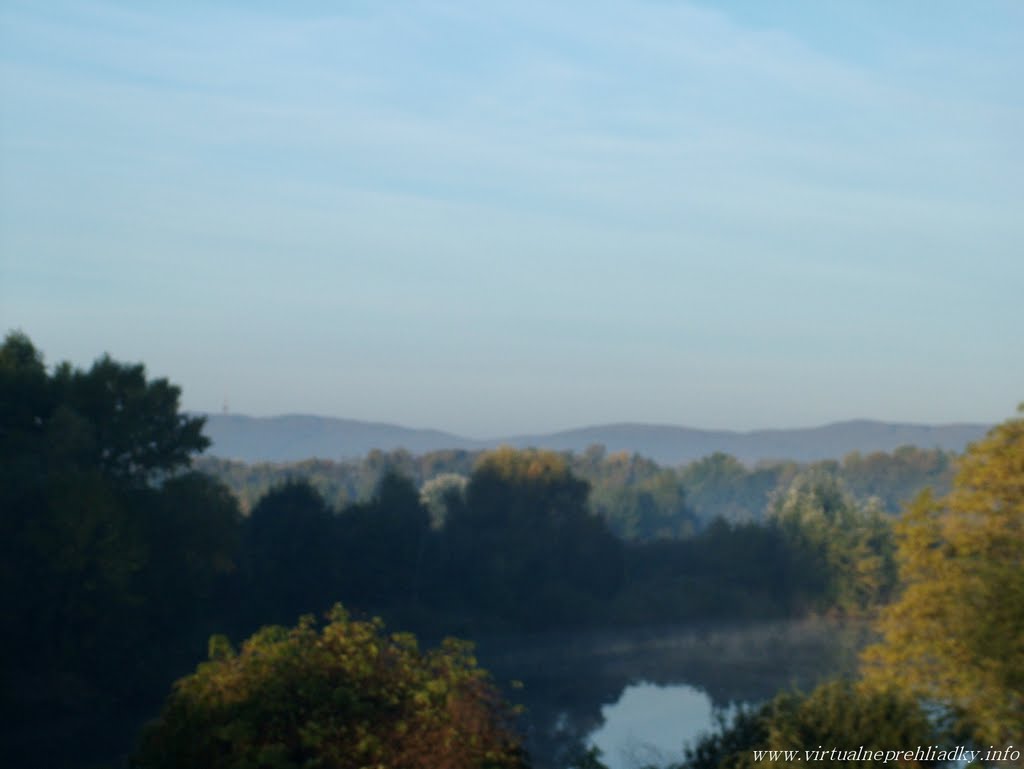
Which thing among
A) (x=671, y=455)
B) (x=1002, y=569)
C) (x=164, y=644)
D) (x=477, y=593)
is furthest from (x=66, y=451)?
(x=671, y=455)

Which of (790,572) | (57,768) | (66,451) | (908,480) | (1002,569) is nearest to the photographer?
(1002,569)

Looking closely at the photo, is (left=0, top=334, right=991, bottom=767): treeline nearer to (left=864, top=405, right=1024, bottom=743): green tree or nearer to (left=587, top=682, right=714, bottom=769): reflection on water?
(left=864, top=405, right=1024, bottom=743): green tree

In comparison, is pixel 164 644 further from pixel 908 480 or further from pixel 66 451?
pixel 908 480

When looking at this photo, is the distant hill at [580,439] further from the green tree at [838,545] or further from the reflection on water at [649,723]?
the reflection on water at [649,723]

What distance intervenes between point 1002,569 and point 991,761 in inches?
109

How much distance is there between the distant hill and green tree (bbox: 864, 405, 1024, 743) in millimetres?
108241

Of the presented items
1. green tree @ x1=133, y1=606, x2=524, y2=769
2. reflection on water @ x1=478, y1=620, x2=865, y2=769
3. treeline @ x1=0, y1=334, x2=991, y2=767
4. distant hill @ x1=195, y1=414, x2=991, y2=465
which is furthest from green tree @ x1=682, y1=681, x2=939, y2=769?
distant hill @ x1=195, y1=414, x2=991, y2=465

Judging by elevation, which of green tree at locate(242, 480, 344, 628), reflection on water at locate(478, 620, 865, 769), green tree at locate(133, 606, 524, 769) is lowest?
reflection on water at locate(478, 620, 865, 769)

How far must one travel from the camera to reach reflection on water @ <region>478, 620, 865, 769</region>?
23188mm

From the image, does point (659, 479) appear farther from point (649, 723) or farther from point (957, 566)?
point (957, 566)

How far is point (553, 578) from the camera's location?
1671 inches

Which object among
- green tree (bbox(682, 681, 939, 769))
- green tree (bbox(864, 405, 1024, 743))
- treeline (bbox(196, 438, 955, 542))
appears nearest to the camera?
green tree (bbox(682, 681, 939, 769))

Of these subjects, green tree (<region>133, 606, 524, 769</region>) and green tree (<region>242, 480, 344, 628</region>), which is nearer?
green tree (<region>133, 606, 524, 769</region>)

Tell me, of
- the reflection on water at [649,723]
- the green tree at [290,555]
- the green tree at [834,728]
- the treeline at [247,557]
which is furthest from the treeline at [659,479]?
the green tree at [834,728]
